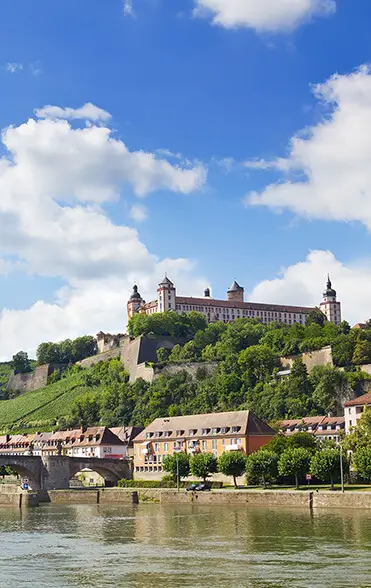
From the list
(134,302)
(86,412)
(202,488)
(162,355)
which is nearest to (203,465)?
(202,488)

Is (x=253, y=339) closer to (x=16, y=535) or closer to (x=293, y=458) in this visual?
(x=293, y=458)

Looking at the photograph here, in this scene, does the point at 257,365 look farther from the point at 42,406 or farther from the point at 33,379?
the point at 33,379

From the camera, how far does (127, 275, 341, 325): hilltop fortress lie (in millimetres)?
162825

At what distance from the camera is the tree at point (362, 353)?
98875 millimetres

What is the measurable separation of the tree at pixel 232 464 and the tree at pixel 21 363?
9449 cm

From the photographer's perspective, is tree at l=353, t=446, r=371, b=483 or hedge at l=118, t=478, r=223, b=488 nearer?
tree at l=353, t=446, r=371, b=483

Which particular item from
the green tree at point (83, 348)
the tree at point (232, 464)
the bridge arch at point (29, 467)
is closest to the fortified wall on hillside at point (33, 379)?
the green tree at point (83, 348)

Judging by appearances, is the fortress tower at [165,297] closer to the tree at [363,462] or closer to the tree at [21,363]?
the tree at [21,363]

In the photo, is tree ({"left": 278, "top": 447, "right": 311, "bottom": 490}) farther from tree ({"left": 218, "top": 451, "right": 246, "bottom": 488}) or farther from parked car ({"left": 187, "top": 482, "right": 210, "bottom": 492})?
parked car ({"left": 187, "top": 482, "right": 210, "bottom": 492})

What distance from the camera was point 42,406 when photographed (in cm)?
13225

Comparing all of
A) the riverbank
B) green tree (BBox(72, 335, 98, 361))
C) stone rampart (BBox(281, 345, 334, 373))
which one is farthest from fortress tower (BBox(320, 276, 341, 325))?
the riverbank

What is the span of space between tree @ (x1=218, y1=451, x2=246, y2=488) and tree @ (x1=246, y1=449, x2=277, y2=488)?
350cm

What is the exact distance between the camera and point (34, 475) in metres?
81.4

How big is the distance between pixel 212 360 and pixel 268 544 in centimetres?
8053
